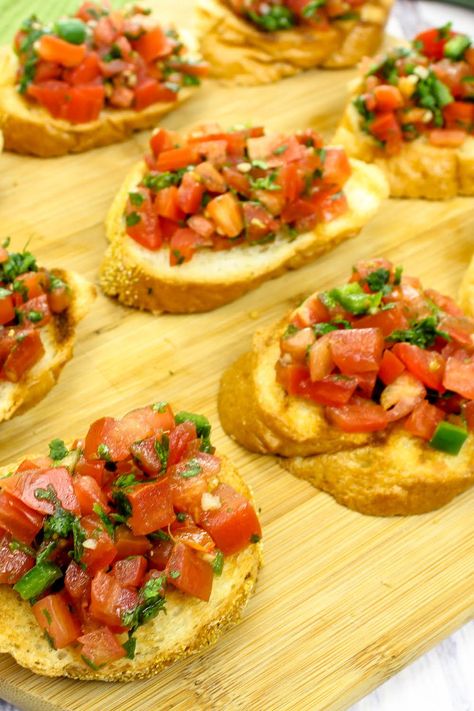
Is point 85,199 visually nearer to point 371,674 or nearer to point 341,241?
point 341,241

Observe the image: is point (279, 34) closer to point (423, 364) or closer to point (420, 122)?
point (420, 122)

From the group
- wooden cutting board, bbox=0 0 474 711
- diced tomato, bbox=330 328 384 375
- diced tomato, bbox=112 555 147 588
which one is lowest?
wooden cutting board, bbox=0 0 474 711

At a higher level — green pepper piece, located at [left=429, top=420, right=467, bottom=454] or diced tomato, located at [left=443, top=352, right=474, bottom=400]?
diced tomato, located at [left=443, top=352, right=474, bottom=400]

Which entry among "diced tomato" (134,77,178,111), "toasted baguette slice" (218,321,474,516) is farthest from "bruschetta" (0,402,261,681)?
"diced tomato" (134,77,178,111)

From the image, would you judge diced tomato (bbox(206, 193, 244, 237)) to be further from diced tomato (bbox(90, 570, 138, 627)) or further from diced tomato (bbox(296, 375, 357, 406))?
diced tomato (bbox(90, 570, 138, 627))

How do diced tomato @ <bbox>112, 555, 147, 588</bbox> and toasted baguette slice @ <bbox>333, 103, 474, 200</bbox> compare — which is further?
toasted baguette slice @ <bbox>333, 103, 474, 200</bbox>

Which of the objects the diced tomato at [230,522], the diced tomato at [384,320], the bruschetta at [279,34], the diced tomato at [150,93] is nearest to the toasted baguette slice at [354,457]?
the diced tomato at [384,320]

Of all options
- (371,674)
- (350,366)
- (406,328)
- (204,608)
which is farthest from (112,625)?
(406,328)

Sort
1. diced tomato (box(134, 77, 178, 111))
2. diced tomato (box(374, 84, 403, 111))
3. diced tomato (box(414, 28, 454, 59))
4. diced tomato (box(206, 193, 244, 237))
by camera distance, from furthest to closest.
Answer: diced tomato (box(134, 77, 178, 111))
diced tomato (box(414, 28, 454, 59))
diced tomato (box(374, 84, 403, 111))
diced tomato (box(206, 193, 244, 237))
